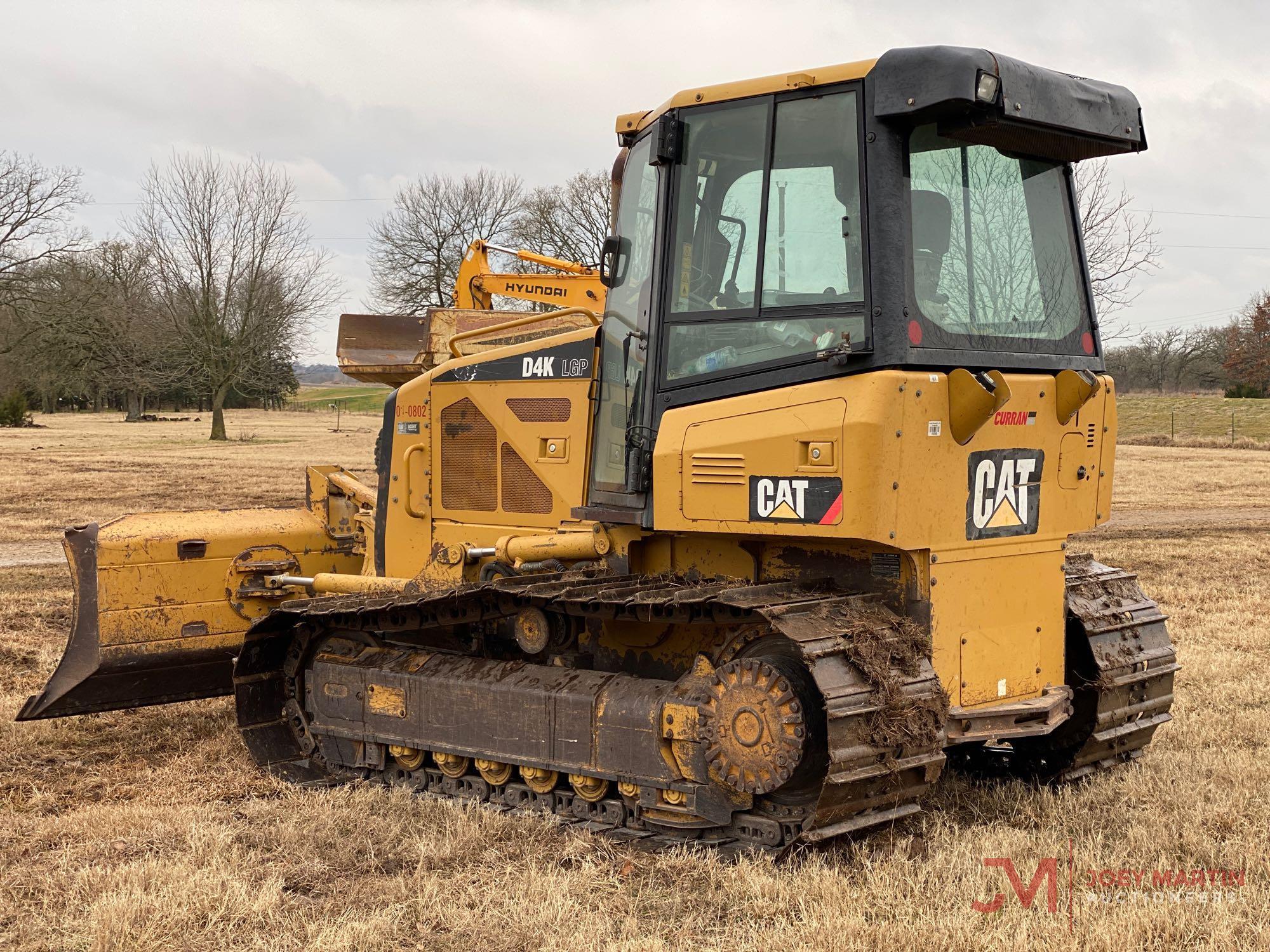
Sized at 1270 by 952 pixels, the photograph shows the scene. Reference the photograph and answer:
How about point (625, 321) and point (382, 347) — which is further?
point (382, 347)

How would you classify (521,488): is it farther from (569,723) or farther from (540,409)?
(569,723)

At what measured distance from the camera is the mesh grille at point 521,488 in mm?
6812

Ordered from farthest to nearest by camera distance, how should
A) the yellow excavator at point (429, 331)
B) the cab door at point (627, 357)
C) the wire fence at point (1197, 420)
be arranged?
the wire fence at point (1197, 420) → the yellow excavator at point (429, 331) → the cab door at point (627, 357)

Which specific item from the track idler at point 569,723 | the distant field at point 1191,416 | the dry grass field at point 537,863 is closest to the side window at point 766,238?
the track idler at point 569,723

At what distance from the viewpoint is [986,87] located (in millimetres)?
4934

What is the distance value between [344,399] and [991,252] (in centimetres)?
7382

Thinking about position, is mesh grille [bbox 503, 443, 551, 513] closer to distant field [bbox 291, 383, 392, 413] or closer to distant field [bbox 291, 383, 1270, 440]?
distant field [bbox 291, 383, 1270, 440]

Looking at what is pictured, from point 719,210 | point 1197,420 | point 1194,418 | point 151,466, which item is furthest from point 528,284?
point 1194,418

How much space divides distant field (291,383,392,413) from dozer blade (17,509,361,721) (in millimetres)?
48289

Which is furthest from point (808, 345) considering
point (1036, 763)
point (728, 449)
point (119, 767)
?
point (119, 767)

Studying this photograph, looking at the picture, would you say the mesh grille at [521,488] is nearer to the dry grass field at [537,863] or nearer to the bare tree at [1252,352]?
the dry grass field at [537,863]

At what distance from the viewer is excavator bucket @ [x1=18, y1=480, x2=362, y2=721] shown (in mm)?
7332

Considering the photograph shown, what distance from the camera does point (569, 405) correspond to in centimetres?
665

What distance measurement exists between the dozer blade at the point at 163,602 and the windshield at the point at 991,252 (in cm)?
468
